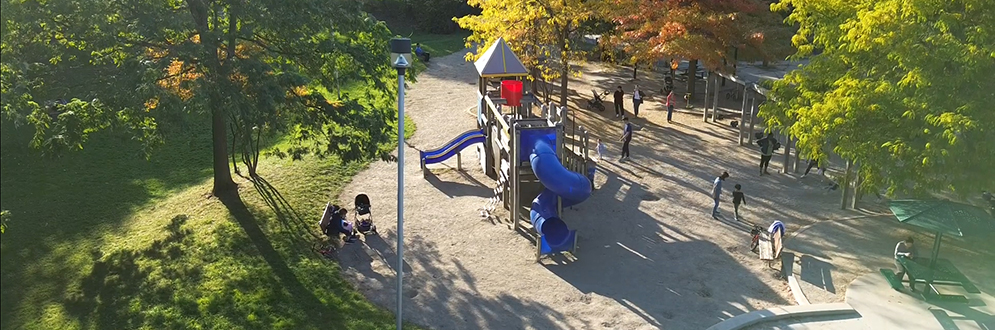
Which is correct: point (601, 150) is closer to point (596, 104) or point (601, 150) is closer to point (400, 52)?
point (596, 104)

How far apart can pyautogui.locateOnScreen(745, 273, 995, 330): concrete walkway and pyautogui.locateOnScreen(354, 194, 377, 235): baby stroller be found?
844cm

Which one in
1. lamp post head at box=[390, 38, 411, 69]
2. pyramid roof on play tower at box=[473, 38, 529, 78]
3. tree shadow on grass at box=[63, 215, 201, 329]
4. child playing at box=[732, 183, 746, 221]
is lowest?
tree shadow on grass at box=[63, 215, 201, 329]

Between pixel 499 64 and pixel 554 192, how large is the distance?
741 centimetres

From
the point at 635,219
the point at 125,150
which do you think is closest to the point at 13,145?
the point at 125,150

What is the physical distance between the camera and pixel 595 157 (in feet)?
75.4

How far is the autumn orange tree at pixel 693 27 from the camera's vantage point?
2528 centimetres

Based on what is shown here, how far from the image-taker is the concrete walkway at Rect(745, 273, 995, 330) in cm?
1227

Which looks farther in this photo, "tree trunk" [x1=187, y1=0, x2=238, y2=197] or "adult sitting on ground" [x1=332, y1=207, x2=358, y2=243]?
"adult sitting on ground" [x1=332, y1=207, x2=358, y2=243]

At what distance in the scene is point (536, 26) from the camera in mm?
27094

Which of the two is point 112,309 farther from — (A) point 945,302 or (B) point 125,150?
(A) point 945,302

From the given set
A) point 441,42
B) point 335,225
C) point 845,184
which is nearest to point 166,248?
point 335,225

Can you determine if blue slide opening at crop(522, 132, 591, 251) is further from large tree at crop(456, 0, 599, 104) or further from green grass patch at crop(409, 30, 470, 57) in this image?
green grass patch at crop(409, 30, 470, 57)

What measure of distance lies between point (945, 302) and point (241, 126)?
46.0 ft

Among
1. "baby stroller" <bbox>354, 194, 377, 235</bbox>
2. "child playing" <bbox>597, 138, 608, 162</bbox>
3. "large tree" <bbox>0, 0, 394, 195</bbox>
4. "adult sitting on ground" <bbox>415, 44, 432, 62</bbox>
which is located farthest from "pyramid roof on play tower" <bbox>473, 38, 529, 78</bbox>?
"adult sitting on ground" <bbox>415, 44, 432, 62</bbox>
